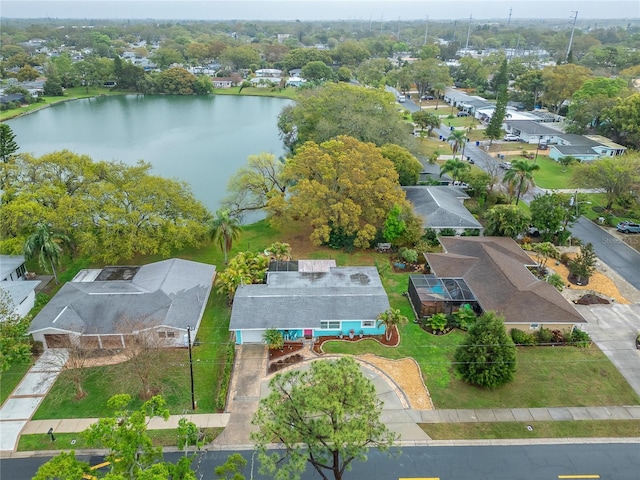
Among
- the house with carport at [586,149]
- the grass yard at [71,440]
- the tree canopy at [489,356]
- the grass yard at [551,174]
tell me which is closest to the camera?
the grass yard at [71,440]

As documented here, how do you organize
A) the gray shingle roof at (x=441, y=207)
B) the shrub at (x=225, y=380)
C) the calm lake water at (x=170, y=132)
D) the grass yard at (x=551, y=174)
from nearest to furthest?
the shrub at (x=225, y=380)
the gray shingle roof at (x=441, y=207)
the grass yard at (x=551, y=174)
the calm lake water at (x=170, y=132)

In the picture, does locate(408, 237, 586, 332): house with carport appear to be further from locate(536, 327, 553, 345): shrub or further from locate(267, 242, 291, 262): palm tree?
locate(267, 242, 291, 262): palm tree

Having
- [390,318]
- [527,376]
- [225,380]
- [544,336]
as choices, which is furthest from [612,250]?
[225,380]

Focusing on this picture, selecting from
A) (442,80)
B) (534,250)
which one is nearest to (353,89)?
(534,250)

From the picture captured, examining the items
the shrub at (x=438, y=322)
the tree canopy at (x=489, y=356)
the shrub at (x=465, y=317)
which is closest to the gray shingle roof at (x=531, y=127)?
the shrub at (x=465, y=317)

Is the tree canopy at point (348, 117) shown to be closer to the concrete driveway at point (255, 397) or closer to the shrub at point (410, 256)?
the shrub at point (410, 256)

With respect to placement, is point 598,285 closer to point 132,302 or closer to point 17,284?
point 132,302

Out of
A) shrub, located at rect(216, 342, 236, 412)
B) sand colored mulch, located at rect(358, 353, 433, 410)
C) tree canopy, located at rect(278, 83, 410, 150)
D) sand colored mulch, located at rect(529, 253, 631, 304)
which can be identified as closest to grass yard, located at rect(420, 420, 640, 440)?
sand colored mulch, located at rect(358, 353, 433, 410)

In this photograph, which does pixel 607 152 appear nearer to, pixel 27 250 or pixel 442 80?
pixel 442 80
